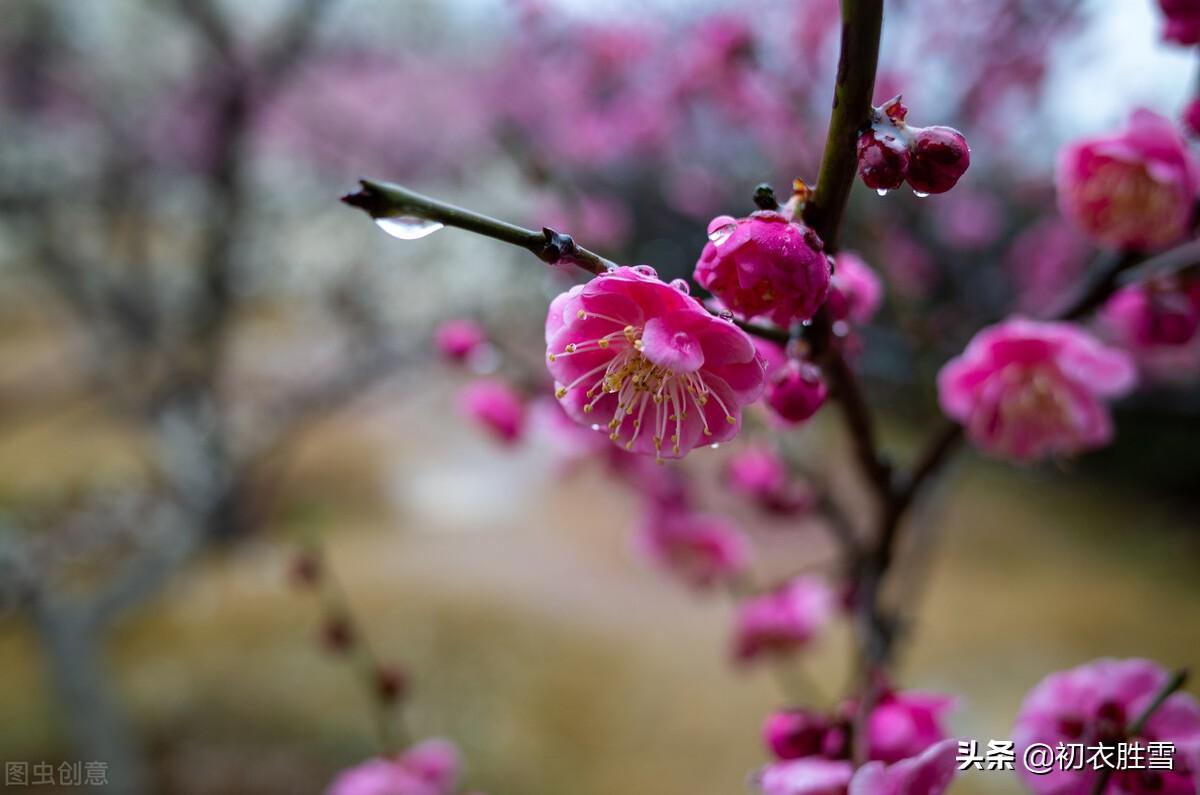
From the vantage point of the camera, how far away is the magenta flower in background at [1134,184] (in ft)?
1.28

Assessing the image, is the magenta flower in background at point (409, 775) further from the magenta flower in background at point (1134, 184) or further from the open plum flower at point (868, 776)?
the magenta flower in background at point (1134, 184)

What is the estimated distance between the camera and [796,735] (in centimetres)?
35

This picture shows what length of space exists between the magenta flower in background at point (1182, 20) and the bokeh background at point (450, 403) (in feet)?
0.81

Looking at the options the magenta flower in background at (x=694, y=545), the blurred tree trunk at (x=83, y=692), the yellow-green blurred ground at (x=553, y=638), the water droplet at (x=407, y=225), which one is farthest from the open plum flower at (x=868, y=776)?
the blurred tree trunk at (x=83, y=692)

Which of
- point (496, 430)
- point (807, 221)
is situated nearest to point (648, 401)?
point (807, 221)

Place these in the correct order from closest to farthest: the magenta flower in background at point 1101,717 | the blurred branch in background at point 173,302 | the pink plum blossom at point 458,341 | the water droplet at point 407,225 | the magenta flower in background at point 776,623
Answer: the water droplet at point 407,225 → the magenta flower in background at point 1101,717 → the pink plum blossom at point 458,341 → the magenta flower in background at point 776,623 → the blurred branch in background at point 173,302

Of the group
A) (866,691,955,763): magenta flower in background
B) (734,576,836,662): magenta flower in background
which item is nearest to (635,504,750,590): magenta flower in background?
(734,576,836,662): magenta flower in background

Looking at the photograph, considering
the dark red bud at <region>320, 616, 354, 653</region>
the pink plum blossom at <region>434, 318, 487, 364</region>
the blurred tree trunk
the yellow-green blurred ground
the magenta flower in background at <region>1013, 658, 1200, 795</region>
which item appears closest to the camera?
the magenta flower in background at <region>1013, 658, 1200, 795</region>

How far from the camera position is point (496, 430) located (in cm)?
68

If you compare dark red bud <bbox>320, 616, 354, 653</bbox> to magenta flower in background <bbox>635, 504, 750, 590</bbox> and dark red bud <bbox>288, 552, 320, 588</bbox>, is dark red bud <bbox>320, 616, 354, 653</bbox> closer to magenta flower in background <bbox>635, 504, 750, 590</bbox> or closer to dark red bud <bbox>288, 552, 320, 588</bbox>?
dark red bud <bbox>288, 552, 320, 588</bbox>

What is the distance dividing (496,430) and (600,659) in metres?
1.04

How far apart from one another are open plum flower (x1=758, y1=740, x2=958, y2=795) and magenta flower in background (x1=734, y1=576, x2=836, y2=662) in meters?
0.40

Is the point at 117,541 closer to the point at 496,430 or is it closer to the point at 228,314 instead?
the point at 228,314

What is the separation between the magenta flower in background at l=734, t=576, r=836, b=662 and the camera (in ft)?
2.39
